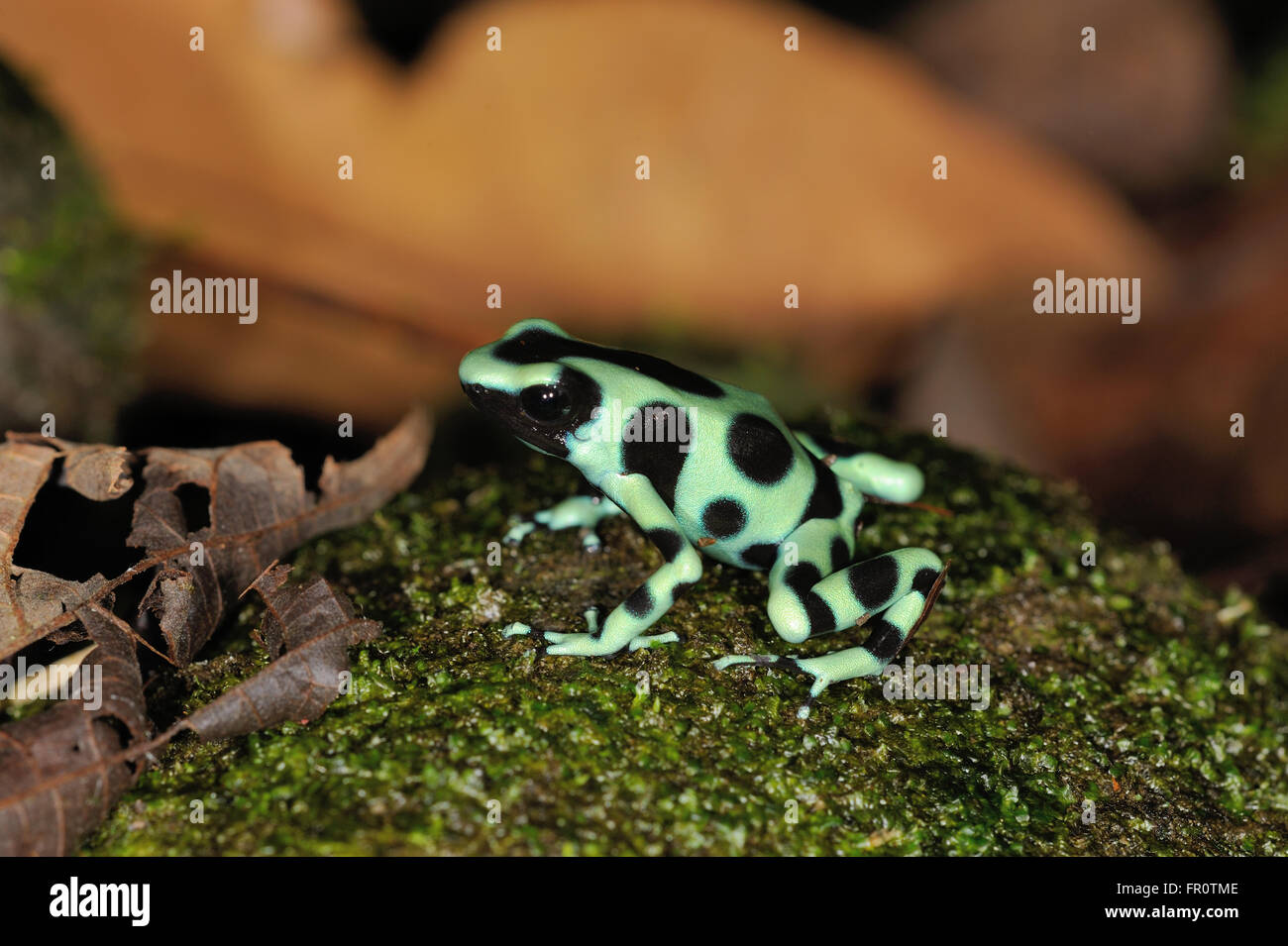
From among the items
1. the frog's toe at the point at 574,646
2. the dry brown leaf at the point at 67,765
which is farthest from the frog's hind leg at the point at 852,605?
the dry brown leaf at the point at 67,765

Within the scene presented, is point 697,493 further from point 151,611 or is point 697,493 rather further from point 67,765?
point 67,765

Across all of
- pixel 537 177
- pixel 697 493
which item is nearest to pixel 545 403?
pixel 697 493

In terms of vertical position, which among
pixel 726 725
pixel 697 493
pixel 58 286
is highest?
pixel 58 286

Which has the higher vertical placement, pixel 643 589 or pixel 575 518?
pixel 575 518

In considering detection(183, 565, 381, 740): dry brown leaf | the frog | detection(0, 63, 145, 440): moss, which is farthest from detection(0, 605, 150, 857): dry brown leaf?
detection(0, 63, 145, 440): moss

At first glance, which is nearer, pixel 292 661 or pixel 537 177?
pixel 292 661

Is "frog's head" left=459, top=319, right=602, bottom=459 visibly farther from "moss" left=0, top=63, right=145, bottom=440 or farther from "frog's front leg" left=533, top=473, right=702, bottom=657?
"moss" left=0, top=63, right=145, bottom=440
